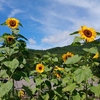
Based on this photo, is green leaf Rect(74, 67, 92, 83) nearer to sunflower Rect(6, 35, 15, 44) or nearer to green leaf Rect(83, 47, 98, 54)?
green leaf Rect(83, 47, 98, 54)

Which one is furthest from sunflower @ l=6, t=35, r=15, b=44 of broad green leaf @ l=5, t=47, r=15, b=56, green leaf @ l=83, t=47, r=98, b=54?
green leaf @ l=83, t=47, r=98, b=54

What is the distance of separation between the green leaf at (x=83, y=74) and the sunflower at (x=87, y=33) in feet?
1.78

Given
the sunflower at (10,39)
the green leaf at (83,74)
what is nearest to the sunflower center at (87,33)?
the green leaf at (83,74)

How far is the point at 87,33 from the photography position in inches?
210

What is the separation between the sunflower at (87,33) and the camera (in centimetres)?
522

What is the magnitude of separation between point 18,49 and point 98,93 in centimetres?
185

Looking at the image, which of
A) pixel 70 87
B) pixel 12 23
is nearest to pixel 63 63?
pixel 70 87

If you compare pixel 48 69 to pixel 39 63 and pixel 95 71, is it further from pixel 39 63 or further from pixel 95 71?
pixel 95 71

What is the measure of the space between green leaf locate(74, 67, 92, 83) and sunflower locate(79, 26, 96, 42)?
0.54m

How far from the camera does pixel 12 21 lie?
6.45m

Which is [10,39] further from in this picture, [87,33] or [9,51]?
[87,33]

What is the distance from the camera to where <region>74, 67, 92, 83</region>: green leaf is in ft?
16.2

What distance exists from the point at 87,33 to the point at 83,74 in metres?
0.79

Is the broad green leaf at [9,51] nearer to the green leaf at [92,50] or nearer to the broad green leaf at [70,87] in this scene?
the broad green leaf at [70,87]
